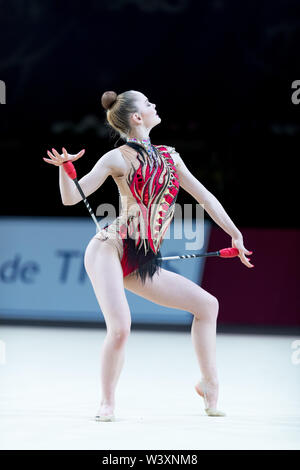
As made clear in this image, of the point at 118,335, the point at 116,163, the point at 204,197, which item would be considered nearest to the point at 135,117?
the point at 116,163

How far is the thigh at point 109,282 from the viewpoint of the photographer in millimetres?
3506

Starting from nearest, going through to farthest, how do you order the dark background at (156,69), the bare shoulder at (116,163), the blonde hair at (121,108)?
the bare shoulder at (116,163) → the blonde hair at (121,108) → the dark background at (156,69)

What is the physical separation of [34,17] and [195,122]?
8.99 ft

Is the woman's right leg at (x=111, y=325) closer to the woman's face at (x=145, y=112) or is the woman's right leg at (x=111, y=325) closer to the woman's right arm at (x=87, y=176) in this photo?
the woman's right arm at (x=87, y=176)

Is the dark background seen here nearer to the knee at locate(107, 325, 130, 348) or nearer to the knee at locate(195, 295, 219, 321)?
the knee at locate(195, 295, 219, 321)

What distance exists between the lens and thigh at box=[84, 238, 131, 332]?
3.51m

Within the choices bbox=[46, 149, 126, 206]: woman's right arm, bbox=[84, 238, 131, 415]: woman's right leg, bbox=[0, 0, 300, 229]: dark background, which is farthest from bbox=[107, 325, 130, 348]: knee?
bbox=[0, 0, 300, 229]: dark background

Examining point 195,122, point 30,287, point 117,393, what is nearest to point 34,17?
point 195,122

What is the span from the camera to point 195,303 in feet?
12.1

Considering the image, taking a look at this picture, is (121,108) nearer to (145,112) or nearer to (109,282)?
(145,112)

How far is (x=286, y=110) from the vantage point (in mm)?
10578

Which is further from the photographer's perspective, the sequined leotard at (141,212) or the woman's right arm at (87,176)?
the sequined leotard at (141,212)

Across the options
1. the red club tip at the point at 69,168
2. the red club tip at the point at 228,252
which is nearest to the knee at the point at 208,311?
the red club tip at the point at 228,252

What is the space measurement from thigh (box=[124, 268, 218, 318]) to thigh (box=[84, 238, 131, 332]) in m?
0.13
